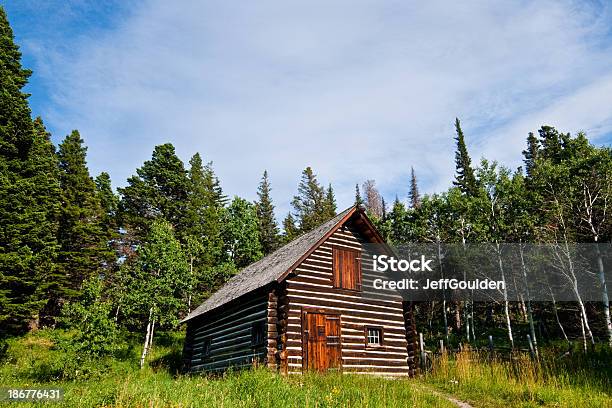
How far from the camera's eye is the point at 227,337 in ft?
66.4

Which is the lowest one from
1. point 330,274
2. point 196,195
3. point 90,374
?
point 90,374

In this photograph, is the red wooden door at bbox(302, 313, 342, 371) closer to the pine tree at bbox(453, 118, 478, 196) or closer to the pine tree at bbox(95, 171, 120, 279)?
the pine tree at bbox(95, 171, 120, 279)

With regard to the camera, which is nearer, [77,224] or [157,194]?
[77,224]

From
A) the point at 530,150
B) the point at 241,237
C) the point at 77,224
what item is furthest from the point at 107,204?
the point at 530,150

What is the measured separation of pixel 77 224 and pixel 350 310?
79.9ft

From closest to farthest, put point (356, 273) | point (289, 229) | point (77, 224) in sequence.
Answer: point (356, 273)
point (77, 224)
point (289, 229)

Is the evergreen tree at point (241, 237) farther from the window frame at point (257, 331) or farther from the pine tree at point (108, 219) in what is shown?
the window frame at point (257, 331)

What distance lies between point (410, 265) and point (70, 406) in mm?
35704

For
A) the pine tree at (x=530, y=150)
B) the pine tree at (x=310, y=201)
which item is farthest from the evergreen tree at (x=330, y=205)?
the pine tree at (x=530, y=150)

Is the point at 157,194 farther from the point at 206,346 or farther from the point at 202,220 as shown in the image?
the point at 206,346

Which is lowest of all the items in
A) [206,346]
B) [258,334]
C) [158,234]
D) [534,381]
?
[534,381]

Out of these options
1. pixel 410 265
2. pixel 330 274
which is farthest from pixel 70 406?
pixel 410 265

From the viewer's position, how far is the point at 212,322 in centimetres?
2253

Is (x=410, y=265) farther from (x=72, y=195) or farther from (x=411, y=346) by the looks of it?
(x=72, y=195)
